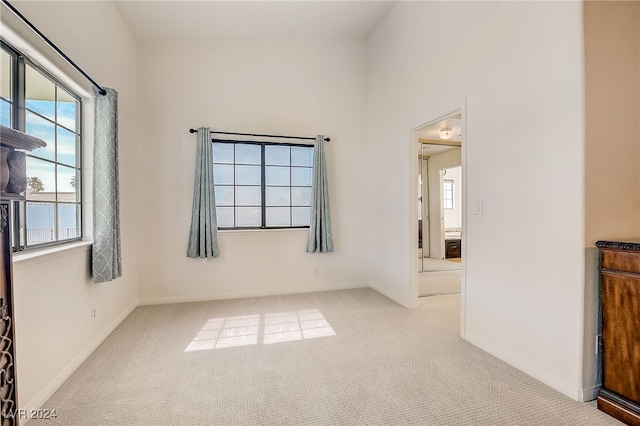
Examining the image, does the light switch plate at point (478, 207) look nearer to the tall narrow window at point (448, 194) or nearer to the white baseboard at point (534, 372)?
the white baseboard at point (534, 372)

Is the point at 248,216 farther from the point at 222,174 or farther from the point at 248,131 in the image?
the point at 248,131

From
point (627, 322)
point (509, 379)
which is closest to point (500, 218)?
point (627, 322)

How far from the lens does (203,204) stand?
3.69 m

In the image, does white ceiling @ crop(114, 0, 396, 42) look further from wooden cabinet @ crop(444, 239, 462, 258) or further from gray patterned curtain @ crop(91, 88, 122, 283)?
wooden cabinet @ crop(444, 239, 462, 258)

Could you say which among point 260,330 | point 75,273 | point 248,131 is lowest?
point 260,330

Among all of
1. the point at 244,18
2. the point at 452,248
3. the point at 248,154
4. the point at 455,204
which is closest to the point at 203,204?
the point at 248,154

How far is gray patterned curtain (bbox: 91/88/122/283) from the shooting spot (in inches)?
98.8

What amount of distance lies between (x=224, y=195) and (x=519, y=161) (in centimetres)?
325

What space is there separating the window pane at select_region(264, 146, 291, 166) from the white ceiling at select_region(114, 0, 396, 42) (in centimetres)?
146

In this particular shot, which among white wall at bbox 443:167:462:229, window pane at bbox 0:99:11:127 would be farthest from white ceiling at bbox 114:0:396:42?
white wall at bbox 443:167:462:229

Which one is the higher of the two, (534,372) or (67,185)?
(67,185)

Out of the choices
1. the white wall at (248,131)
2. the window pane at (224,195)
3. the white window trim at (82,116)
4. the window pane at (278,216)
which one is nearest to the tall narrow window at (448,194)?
the white wall at (248,131)

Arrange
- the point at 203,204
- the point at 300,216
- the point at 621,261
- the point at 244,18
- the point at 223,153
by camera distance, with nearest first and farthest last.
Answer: the point at 621,261 → the point at 244,18 → the point at 203,204 → the point at 223,153 → the point at 300,216

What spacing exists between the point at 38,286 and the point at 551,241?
3.27 metres
